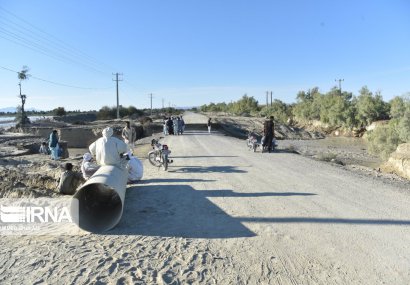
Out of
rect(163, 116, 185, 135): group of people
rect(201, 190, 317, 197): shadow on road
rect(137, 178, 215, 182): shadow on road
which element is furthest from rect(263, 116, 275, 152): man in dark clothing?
rect(163, 116, 185, 135): group of people

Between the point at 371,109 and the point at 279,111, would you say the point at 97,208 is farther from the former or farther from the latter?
the point at 279,111

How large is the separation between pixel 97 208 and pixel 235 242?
3.06 meters

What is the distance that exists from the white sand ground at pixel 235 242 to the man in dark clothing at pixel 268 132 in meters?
8.22

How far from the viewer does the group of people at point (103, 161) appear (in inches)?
333

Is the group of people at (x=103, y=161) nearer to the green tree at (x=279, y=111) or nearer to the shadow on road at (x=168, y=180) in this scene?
the shadow on road at (x=168, y=180)

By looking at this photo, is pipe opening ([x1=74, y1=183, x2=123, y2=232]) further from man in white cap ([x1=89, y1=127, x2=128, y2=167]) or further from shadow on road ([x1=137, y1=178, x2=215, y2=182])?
shadow on road ([x1=137, y1=178, x2=215, y2=182])

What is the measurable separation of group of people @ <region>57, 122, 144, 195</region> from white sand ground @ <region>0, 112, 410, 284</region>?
784 millimetres

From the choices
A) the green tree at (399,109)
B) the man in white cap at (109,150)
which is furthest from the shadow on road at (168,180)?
the green tree at (399,109)

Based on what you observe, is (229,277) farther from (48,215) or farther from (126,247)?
(48,215)

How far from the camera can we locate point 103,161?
8.45 metres

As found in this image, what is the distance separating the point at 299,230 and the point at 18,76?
276 feet

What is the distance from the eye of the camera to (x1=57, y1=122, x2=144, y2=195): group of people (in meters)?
8.45

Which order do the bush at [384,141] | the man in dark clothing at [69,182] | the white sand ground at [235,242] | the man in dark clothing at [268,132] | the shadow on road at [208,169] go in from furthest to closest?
the bush at [384,141] < the man in dark clothing at [268,132] < the shadow on road at [208,169] < the man in dark clothing at [69,182] < the white sand ground at [235,242]

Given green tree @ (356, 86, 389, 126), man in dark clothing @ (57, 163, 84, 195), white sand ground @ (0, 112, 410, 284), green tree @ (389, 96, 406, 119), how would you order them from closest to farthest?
white sand ground @ (0, 112, 410, 284) < man in dark clothing @ (57, 163, 84, 195) < green tree @ (389, 96, 406, 119) < green tree @ (356, 86, 389, 126)
